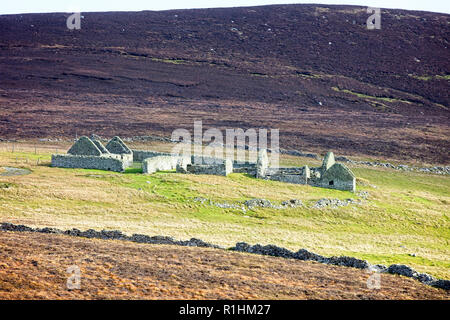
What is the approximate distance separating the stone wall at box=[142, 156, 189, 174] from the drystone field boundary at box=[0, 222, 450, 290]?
16653 mm

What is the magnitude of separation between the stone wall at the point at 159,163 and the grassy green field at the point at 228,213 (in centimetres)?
118

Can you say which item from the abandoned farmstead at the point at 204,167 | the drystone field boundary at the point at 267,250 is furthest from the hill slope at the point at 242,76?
the drystone field boundary at the point at 267,250

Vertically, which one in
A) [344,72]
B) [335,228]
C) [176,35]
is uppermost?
[176,35]

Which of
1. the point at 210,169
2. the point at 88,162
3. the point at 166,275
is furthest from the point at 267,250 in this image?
the point at 88,162

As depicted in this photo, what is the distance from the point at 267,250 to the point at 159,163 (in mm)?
22321

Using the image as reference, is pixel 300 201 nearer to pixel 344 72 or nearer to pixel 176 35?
pixel 344 72

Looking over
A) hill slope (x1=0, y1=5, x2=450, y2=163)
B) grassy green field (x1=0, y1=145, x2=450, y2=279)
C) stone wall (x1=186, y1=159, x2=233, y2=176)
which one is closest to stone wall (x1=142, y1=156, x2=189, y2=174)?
grassy green field (x1=0, y1=145, x2=450, y2=279)

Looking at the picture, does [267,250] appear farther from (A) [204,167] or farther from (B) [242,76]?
(B) [242,76]

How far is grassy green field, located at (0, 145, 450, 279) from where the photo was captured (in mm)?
27688

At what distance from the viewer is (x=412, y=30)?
141375 millimetres

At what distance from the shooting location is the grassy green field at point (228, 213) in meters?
27.7
